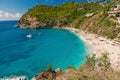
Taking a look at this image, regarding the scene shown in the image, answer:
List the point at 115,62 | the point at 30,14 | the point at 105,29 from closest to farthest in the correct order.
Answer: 1. the point at 115,62
2. the point at 105,29
3. the point at 30,14

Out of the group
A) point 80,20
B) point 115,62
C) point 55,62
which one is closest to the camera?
point 115,62

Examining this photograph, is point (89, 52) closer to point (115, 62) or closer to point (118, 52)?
point (118, 52)

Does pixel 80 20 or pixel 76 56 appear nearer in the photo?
pixel 76 56

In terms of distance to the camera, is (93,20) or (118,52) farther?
(93,20)

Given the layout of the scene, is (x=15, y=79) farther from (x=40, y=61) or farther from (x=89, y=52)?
(x=89, y=52)

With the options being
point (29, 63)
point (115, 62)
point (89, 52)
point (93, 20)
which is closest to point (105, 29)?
point (93, 20)

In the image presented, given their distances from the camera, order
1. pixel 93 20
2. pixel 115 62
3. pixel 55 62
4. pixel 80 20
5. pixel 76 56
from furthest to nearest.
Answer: pixel 80 20 < pixel 93 20 < pixel 76 56 < pixel 55 62 < pixel 115 62

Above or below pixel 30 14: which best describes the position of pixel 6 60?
below

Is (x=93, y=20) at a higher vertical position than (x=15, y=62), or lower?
higher

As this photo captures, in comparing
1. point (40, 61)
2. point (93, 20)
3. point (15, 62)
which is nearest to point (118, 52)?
point (40, 61)
